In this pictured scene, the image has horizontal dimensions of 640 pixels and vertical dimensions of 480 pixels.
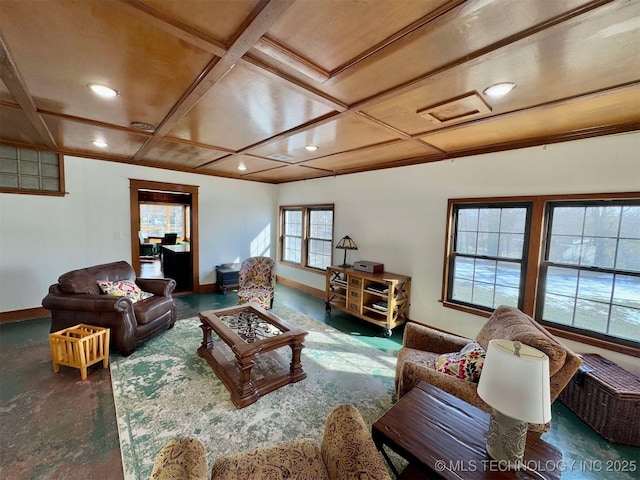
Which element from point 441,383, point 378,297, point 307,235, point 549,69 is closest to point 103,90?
point 549,69

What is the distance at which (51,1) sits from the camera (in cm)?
115

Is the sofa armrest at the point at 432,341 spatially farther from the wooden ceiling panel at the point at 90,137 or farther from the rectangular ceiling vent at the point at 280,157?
the wooden ceiling panel at the point at 90,137

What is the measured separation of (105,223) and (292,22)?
4.74 metres

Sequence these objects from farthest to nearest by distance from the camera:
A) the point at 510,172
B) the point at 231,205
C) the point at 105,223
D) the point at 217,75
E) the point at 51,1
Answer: the point at 231,205 < the point at 105,223 < the point at 510,172 < the point at 217,75 < the point at 51,1

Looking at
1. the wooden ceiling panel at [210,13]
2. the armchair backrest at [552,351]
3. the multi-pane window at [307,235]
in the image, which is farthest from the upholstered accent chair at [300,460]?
the multi-pane window at [307,235]

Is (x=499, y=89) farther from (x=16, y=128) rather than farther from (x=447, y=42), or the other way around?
(x=16, y=128)

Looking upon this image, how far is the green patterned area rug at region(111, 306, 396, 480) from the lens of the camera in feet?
6.17

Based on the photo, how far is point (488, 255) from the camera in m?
3.25

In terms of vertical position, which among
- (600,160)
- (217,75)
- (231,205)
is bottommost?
(231,205)

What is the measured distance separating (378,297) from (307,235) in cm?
236

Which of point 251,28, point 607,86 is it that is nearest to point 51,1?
point 251,28

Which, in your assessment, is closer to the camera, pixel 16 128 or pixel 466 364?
pixel 466 364

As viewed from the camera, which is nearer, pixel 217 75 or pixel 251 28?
pixel 251 28

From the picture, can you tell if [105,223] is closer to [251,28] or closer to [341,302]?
[341,302]
